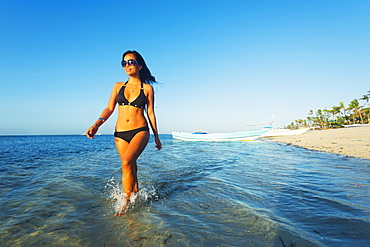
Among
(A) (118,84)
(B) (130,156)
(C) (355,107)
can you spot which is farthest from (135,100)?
(C) (355,107)

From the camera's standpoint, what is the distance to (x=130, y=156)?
3225mm

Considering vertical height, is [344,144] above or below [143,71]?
below

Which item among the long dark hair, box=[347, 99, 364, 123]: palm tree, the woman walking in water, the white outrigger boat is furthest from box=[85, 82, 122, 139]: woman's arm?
box=[347, 99, 364, 123]: palm tree

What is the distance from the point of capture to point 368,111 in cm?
6888

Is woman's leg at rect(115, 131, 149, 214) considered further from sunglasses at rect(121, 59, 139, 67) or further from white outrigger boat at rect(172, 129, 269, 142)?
white outrigger boat at rect(172, 129, 269, 142)

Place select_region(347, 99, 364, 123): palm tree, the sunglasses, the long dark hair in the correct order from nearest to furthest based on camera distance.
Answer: the sunglasses < the long dark hair < select_region(347, 99, 364, 123): palm tree

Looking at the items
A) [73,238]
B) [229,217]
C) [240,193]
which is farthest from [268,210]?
[73,238]

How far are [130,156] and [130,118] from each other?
723mm

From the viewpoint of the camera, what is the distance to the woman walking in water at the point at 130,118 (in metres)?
3.30

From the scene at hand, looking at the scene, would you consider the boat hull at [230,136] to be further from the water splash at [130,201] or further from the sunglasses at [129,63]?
→ the sunglasses at [129,63]

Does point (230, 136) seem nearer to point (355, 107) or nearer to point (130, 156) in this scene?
point (130, 156)

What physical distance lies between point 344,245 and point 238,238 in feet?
3.47

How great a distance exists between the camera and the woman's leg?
3234 mm

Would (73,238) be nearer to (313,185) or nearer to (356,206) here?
(356,206)
